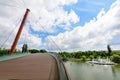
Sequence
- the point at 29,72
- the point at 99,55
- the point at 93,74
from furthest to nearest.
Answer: the point at 99,55 < the point at 93,74 < the point at 29,72

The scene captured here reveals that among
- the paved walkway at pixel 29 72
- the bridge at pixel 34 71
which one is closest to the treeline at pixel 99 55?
the bridge at pixel 34 71

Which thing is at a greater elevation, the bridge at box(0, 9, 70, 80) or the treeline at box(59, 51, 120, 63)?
the treeline at box(59, 51, 120, 63)

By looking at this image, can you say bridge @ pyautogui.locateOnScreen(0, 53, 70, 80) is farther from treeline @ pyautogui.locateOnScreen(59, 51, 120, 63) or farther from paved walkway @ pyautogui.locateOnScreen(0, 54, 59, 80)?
treeline @ pyautogui.locateOnScreen(59, 51, 120, 63)

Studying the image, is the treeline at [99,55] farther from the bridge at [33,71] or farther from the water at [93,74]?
the bridge at [33,71]

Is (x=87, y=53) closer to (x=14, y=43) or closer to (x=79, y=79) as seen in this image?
(x=79, y=79)

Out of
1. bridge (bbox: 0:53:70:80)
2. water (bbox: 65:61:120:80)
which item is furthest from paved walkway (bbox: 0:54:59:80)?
water (bbox: 65:61:120:80)

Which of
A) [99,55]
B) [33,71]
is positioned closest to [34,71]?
[33,71]

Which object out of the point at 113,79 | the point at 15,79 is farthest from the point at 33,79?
the point at 113,79

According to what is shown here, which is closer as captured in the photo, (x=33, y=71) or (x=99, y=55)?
(x=33, y=71)

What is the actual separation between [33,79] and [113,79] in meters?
37.1

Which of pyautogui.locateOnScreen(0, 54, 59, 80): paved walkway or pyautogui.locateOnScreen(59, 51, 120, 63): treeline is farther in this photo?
pyautogui.locateOnScreen(59, 51, 120, 63): treeline

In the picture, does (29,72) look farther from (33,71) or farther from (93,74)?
(93,74)

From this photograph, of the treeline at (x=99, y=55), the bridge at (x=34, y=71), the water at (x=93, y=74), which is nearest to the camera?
the bridge at (x=34, y=71)

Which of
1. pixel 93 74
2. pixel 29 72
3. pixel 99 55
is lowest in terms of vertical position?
pixel 93 74
